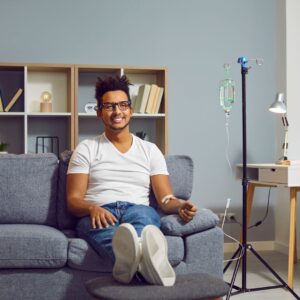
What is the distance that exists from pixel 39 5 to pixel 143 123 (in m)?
1.18

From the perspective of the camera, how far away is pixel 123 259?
6.82ft

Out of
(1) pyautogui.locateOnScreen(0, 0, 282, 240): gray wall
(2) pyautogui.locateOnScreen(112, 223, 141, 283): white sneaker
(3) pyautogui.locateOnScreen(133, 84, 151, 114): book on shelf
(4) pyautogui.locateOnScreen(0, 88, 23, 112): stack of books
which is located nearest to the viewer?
(2) pyautogui.locateOnScreen(112, 223, 141, 283): white sneaker

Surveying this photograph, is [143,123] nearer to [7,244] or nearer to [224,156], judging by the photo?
[224,156]

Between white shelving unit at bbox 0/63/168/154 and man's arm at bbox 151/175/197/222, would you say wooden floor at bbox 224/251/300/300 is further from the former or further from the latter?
white shelving unit at bbox 0/63/168/154

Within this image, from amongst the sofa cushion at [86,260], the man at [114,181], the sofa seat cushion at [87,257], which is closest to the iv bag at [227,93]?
the man at [114,181]

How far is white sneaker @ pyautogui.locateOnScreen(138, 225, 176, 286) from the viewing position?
1982mm

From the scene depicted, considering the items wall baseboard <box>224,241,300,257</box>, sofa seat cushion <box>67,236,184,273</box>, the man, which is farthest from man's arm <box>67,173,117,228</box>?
wall baseboard <box>224,241,300,257</box>

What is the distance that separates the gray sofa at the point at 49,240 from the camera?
2.46m

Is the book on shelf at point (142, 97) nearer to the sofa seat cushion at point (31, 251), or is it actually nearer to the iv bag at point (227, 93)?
the iv bag at point (227, 93)

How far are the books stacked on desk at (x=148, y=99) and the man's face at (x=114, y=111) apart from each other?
136cm

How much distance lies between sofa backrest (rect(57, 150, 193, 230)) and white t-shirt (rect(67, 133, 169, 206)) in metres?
0.17

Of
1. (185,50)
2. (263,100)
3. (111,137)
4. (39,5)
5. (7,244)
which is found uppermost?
(39,5)

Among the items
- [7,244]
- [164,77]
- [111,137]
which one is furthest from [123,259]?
[164,77]

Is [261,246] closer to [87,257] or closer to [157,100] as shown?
[157,100]
